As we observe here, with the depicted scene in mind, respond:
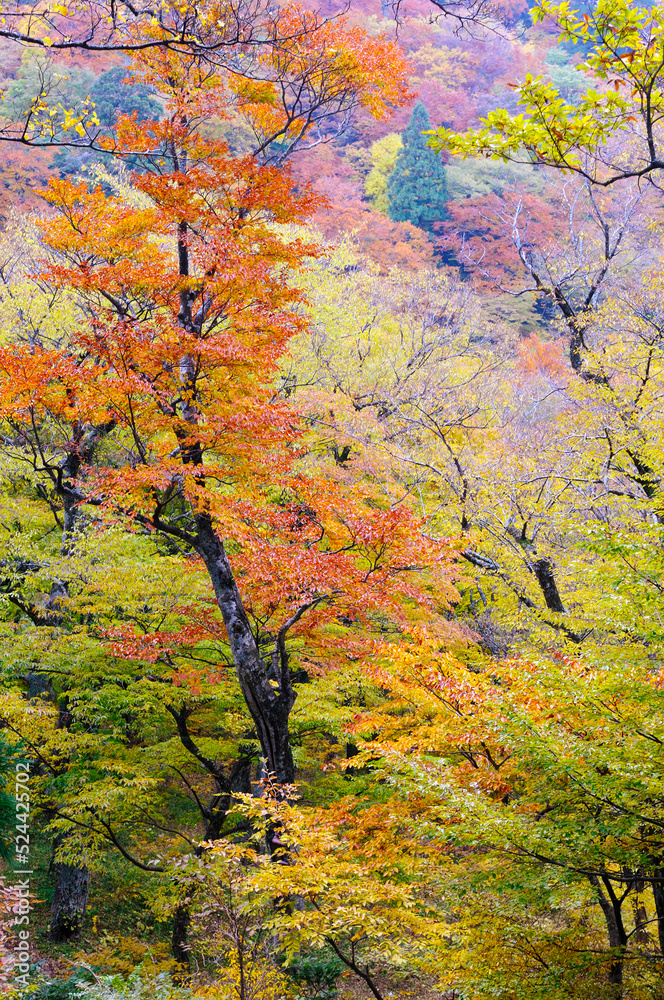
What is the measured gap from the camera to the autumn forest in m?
4.17

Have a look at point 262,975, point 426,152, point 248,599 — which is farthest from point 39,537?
point 426,152

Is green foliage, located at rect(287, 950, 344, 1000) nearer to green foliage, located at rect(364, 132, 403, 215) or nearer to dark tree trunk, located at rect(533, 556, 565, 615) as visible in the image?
dark tree trunk, located at rect(533, 556, 565, 615)

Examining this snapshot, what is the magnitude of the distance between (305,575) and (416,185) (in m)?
30.9

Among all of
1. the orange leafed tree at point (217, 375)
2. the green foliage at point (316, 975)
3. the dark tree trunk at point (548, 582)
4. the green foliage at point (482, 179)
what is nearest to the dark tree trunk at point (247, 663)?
the orange leafed tree at point (217, 375)

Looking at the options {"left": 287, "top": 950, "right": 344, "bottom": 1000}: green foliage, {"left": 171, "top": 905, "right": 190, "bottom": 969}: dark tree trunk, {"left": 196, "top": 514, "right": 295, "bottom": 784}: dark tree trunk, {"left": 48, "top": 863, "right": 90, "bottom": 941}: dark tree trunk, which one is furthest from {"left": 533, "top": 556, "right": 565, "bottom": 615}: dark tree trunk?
{"left": 48, "top": 863, "right": 90, "bottom": 941}: dark tree trunk

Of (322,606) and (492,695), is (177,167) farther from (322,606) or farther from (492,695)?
(492,695)

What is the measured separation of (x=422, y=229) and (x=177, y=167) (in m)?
26.5

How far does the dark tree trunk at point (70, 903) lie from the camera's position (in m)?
10.6

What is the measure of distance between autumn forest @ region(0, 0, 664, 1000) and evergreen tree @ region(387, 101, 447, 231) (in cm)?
1886

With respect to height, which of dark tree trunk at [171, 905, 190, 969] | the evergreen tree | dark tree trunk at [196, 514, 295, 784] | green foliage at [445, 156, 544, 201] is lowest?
dark tree trunk at [171, 905, 190, 969]

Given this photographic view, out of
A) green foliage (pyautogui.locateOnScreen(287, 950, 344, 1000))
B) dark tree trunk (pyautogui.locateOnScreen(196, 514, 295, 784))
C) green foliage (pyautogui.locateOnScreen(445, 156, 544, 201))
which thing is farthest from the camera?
green foliage (pyautogui.locateOnScreen(445, 156, 544, 201))

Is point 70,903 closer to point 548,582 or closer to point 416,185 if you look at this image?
point 548,582

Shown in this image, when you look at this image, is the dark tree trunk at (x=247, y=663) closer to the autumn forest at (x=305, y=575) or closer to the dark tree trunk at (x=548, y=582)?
the autumn forest at (x=305, y=575)

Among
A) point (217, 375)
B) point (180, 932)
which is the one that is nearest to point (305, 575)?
point (217, 375)
